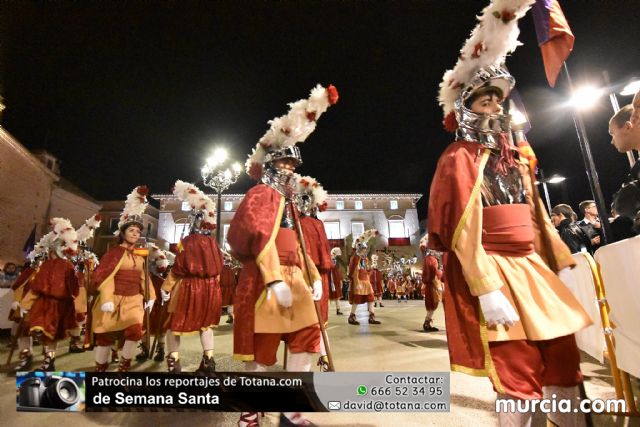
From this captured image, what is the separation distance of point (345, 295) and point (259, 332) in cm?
2756

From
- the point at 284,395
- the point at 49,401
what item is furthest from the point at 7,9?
the point at 284,395

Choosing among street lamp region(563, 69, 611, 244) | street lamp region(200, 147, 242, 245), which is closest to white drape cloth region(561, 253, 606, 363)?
street lamp region(563, 69, 611, 244)

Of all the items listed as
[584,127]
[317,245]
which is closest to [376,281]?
[584,127]

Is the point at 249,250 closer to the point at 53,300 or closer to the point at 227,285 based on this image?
the point at 53,300

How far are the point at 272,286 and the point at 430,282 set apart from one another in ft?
23.8

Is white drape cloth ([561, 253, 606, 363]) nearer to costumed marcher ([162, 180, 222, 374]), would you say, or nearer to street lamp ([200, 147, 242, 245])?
costumed marcher ([162, 180, 222, 374])

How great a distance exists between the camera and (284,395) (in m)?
2.47

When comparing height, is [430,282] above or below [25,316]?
above

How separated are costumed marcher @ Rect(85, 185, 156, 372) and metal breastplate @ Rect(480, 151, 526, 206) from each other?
16.0ft

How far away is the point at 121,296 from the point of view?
192 inches

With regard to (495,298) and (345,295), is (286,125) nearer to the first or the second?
(495,298)

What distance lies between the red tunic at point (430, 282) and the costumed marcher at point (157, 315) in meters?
6.37

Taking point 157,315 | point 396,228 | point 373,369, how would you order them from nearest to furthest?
point 373,369
point 157,315
point 396,228

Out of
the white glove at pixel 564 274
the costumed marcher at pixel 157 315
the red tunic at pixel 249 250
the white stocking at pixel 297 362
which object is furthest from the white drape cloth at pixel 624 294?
the costumed marcher at pixel 157 315
